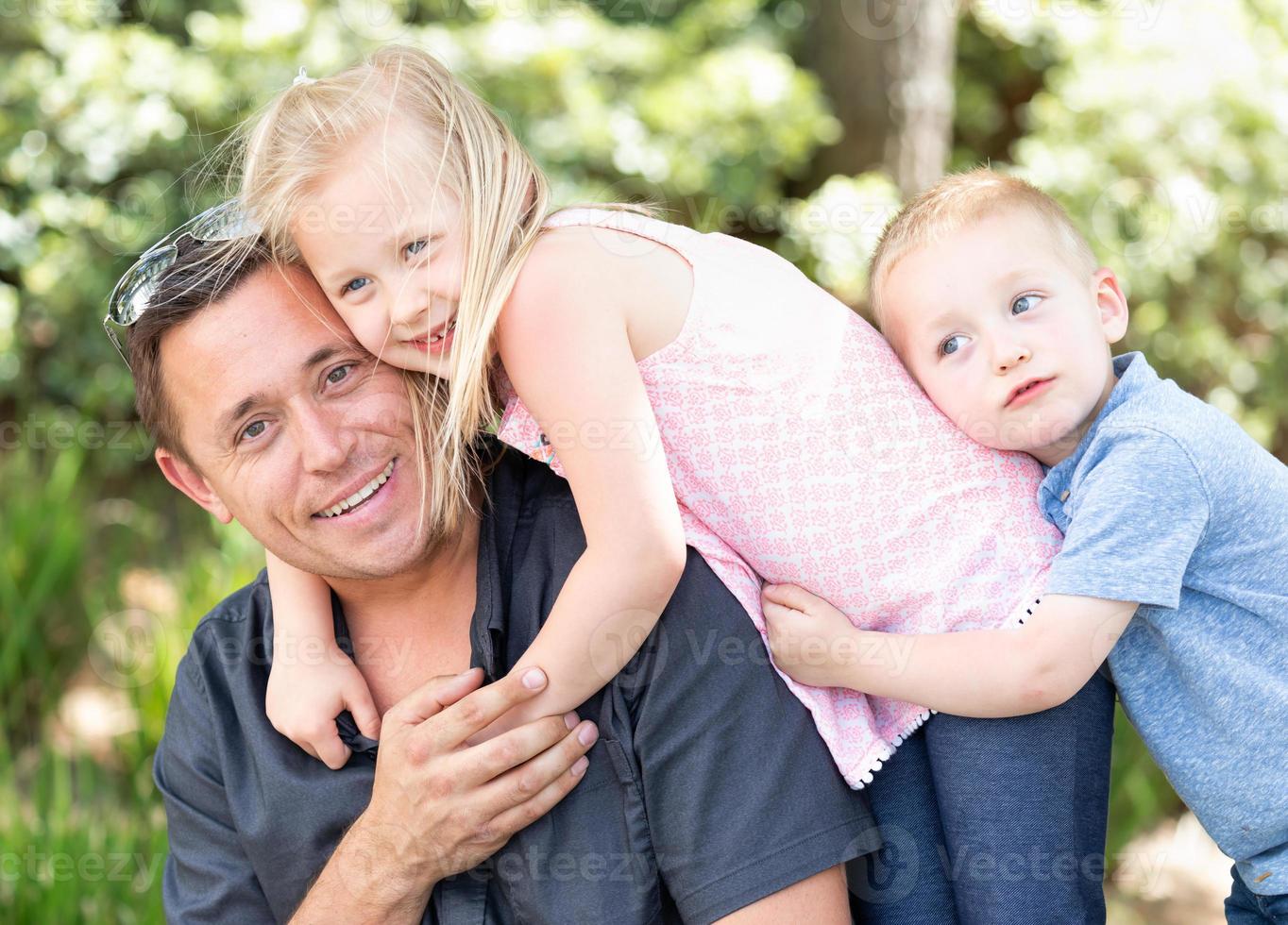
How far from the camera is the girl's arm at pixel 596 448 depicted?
1854 mm

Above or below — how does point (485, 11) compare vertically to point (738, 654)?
below

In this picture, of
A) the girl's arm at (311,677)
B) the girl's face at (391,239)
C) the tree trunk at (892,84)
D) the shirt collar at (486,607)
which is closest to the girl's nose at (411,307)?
the girl's face at (391,239)

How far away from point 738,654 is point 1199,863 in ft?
9.62

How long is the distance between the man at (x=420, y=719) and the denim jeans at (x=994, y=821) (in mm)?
81

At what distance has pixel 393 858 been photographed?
2.03 m

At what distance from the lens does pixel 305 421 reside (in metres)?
2.10

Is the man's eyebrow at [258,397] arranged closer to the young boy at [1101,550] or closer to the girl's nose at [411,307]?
the girl's nose at [411,307]

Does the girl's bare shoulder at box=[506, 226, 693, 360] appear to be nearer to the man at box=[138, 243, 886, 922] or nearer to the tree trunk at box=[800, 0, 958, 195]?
the man at box=[138, 243, 886, 922]

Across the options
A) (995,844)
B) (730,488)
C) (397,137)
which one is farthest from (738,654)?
(397,137)

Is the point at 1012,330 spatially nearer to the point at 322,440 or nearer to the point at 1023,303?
the point at 1023,303

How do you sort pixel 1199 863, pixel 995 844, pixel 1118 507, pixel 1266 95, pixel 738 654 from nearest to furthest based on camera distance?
pixel 1118 507 < pixel 995 844 < pixel 738 654 < pixel 1199 863 < pixel 1266 95

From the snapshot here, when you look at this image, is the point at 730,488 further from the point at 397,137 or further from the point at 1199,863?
the point at 1199,863

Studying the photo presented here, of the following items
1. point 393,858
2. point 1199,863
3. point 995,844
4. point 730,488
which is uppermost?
point 730,488

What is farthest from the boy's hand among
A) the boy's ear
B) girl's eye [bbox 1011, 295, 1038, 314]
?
the boy's ear
